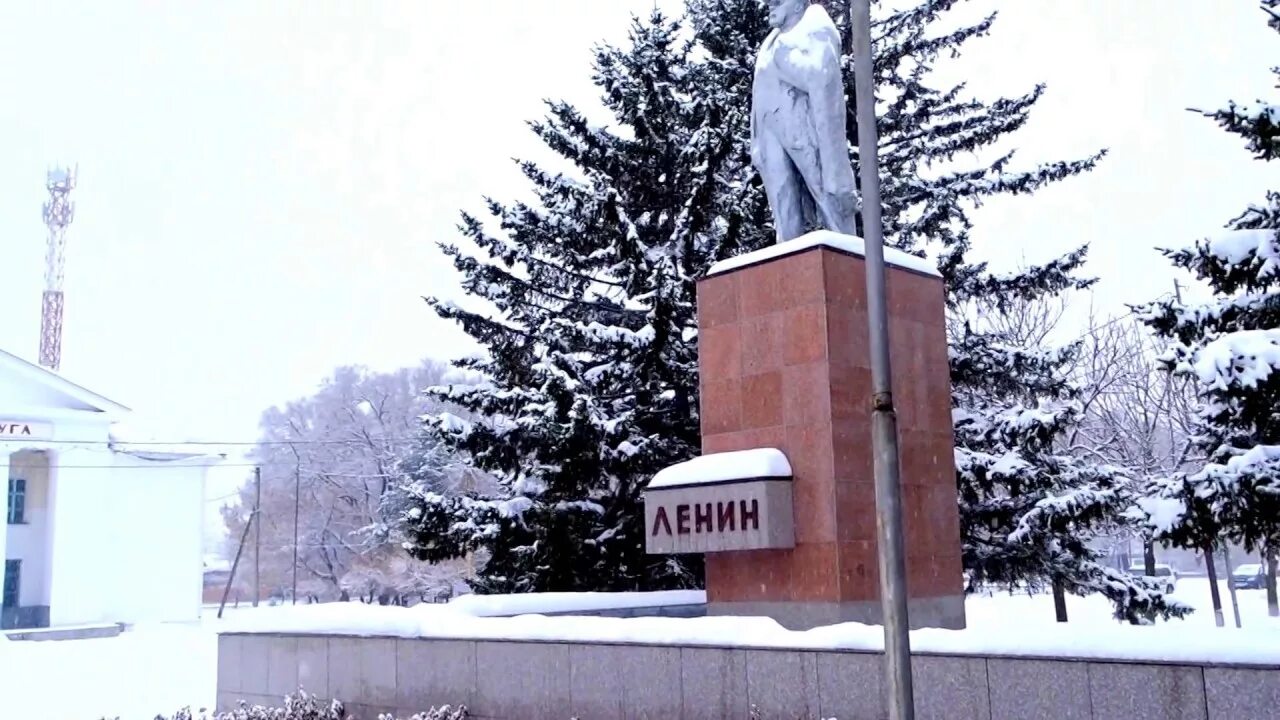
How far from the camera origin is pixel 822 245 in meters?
10.6

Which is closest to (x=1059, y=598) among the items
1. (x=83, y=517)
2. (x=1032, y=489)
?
(x=1032, y=489)

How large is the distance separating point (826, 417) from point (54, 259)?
76.7 meters

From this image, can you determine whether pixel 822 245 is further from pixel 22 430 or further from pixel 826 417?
pixel 22 430

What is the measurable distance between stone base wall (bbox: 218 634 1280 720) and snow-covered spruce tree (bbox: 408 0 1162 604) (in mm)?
6328

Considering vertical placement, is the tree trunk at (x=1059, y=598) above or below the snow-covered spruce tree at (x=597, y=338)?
below

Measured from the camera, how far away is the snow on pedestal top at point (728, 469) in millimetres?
10359

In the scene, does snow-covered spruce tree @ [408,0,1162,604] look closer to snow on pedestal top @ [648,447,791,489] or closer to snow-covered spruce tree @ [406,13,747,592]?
snow-covered spruce tree @ [406,13,747,592]

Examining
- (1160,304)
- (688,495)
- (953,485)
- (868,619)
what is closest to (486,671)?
(688,495)

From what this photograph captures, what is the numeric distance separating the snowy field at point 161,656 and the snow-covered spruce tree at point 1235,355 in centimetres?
92

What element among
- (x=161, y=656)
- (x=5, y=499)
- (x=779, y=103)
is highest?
(x=779, y=103)

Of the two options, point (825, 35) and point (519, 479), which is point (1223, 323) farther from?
point (519, 479)

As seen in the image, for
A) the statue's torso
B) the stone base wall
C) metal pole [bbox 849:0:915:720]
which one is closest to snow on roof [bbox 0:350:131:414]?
the stone base wall

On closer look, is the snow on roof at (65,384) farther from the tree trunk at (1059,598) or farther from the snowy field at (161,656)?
the tree trunk at (1059,598)

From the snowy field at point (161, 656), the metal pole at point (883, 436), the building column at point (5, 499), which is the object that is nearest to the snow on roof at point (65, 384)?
the building column at point (5, 499)
